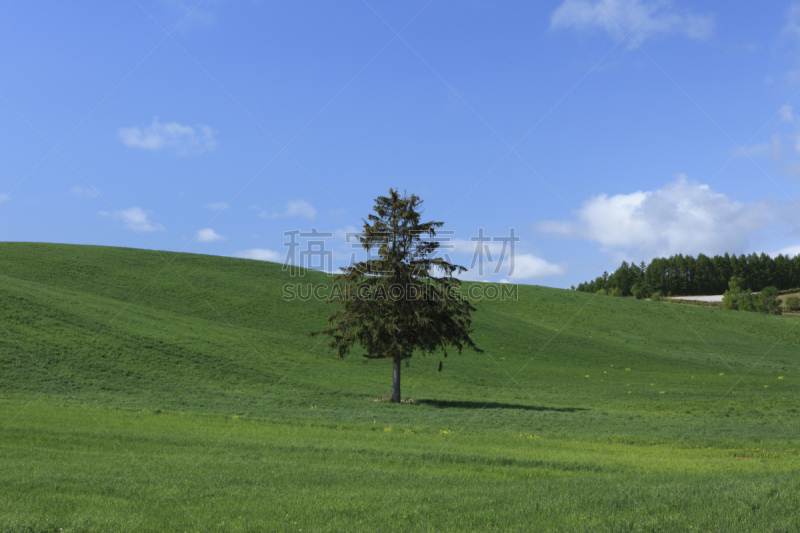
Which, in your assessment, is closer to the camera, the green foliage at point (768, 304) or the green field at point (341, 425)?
the green field at point (341, 425)

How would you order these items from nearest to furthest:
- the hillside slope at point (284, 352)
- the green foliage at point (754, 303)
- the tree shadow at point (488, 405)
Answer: the tree shadow at point (488, 405) < the hillside slope at point (284, 352) < the green foliage at point (754, 303)

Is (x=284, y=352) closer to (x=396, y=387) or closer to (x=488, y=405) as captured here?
(x=396, y=387)

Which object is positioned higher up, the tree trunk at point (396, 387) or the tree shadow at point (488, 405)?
the tree trunk at point (396, 387)

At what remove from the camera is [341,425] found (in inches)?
796

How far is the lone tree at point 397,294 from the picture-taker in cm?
2967

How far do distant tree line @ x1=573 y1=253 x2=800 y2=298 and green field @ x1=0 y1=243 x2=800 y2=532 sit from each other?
116 m

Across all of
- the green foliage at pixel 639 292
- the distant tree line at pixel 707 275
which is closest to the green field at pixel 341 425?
the green foliage at pixel 639 292

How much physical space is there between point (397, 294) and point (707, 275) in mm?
178995

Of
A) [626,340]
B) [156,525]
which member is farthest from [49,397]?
[626,340]

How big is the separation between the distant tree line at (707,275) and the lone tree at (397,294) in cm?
15639

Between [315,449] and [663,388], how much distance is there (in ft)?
116

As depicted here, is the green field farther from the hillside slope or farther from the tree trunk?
the tree trunk

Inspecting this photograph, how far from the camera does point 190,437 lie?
602 inches

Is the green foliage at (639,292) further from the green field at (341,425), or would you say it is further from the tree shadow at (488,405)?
the tree shadow at (488,405)
